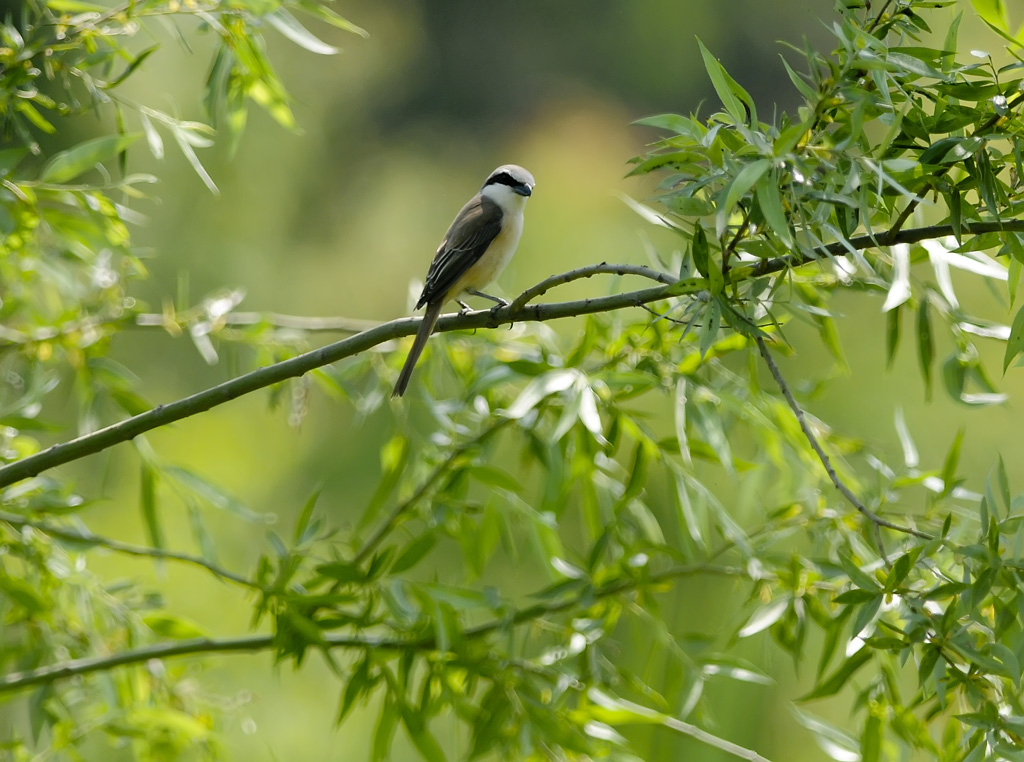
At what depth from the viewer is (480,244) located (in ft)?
8.09

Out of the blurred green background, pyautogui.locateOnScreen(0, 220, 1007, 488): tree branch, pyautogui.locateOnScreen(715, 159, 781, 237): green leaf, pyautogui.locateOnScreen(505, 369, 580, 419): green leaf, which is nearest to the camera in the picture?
pyautogui.locateOnScreen(715, 159, 781, 237): green leaf

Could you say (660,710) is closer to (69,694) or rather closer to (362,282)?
(69,694)

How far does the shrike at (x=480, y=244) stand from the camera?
2285 mm

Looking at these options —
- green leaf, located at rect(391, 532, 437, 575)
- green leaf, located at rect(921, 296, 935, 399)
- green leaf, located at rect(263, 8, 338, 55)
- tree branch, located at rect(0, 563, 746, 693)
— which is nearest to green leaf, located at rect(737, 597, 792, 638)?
tree branch, located at rect(0, 563, 746, 693)

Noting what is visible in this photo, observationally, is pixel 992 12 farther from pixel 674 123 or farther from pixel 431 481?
pixel 431 481

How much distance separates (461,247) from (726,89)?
4.58ft

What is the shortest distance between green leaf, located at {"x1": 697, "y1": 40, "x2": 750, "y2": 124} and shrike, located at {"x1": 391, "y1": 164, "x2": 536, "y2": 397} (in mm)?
1094

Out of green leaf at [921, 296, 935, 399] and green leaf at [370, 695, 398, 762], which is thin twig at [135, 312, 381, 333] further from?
green leaf at [921, 296, 935, 399]

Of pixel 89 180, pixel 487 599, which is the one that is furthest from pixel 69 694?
pixel 89 180

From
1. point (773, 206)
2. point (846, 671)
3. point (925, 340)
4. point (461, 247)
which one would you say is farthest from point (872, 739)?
point (461, 247)

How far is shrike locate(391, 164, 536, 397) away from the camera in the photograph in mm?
2285

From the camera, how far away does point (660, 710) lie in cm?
191

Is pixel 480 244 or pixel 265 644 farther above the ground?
pixel 480 244

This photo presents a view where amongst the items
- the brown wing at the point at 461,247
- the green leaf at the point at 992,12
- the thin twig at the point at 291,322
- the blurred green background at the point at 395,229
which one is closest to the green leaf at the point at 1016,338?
the green leaf at the point at 992,12
